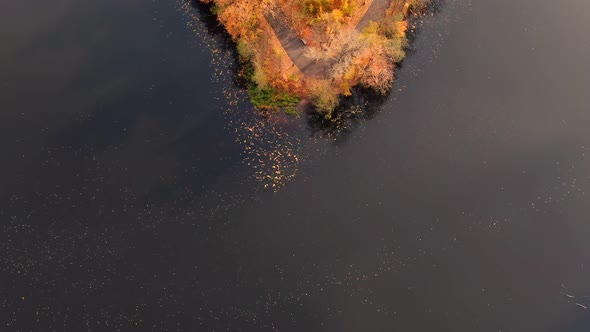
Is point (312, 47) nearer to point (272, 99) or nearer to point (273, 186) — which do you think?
point (272, 99)

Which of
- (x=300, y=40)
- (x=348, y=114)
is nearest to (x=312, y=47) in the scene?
(x=300, y=40)

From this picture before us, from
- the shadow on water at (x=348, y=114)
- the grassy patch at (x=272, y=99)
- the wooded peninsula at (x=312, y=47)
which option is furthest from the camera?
the wooded peninsula at (x=312, y=47)

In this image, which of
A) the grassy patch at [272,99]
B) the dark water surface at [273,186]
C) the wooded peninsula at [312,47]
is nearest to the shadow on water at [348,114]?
the dark water surface at [273,186]

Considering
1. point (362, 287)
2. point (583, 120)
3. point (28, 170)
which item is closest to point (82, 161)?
point (28, 170)

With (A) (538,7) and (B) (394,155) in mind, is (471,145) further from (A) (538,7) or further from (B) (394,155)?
(A) (538,7)

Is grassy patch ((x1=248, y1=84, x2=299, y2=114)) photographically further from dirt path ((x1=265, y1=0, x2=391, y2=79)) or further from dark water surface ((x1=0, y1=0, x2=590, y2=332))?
dirt path ((x1=265, y1=0, x2=391, y2=79))

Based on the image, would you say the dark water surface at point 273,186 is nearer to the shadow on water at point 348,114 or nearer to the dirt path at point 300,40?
the shadow on water at point 348,114
